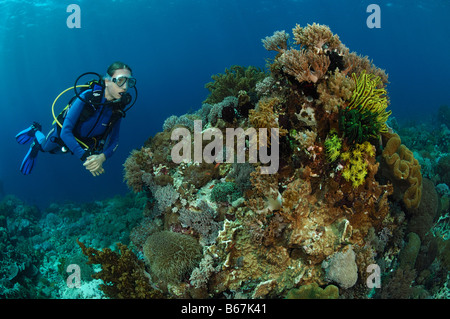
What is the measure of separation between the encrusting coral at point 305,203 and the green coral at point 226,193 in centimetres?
2

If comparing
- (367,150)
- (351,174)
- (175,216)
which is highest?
(367,150)

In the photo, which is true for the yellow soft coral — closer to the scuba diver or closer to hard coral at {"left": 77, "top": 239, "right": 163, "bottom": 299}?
hard coral at {"left": 77, "top": 239, "right": 163, "bottom": 299}

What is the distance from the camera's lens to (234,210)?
4.84m

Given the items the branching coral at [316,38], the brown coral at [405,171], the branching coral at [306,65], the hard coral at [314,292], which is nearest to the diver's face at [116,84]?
the branching coral at [306,65]

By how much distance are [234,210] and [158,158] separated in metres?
2.81

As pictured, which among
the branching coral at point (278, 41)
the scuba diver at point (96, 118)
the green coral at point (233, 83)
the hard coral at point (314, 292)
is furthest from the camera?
the green coral at point (233, 83)

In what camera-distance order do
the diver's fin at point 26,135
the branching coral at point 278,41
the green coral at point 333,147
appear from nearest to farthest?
the green coral at point 333,147, the branching coral at point 278,41, the diver's fin at point 26,135

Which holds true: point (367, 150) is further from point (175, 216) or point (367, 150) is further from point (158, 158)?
point (158, 158)

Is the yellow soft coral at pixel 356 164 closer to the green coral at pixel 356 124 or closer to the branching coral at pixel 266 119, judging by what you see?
the green coral at pixel 356 124

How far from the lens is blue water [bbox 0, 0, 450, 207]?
49.8 metres

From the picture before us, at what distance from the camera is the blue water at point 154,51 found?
4978cm

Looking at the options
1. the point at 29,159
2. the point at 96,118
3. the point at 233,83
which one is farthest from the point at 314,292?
the point at 29,159
